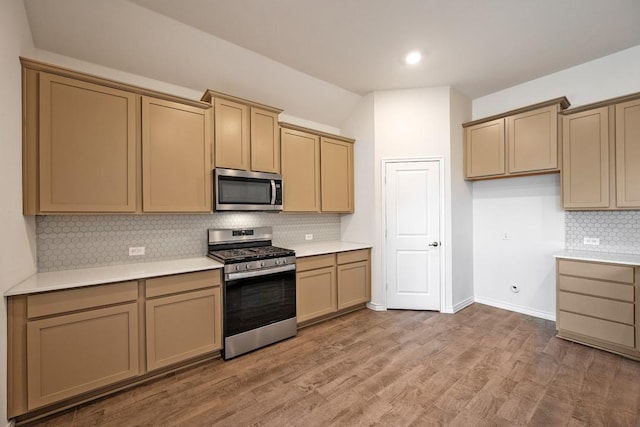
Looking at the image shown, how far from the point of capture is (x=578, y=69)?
10.5ft

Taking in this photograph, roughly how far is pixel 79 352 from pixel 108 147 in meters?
1.59

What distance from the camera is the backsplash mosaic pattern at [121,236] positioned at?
229 centimetres

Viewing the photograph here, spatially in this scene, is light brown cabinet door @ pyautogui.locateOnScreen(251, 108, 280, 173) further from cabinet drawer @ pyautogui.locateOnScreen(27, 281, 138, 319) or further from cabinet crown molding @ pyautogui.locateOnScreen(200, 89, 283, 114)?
cabinet drawer @ pyautogui.locateOnScreen(27, 281, 138, 319)

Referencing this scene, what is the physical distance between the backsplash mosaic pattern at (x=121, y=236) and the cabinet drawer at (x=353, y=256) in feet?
Result: 3.59

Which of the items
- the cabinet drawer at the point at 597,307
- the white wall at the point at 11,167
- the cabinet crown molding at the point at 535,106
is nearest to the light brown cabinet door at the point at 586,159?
the cabinet crown molding at the point at 535,106

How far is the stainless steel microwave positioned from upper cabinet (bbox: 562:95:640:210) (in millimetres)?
3295

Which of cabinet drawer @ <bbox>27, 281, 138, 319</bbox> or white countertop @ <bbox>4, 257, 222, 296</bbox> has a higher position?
white countertop @ <bbox>4, 257, 222, 296</bbox>

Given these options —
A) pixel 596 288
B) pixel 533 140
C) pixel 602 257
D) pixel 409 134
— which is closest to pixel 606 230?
pixel 602 257

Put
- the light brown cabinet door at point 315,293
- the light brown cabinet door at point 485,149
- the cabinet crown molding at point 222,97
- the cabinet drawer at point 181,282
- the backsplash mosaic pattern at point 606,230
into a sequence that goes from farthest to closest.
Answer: the light brown cabinet door at point 485,149 < the light brown cabinet door at point 315,293 < the backsplash mosaic pattern at point 606,230 < the cabinet crown molding at point 222,97 < the cabinet drawer at point 181,282

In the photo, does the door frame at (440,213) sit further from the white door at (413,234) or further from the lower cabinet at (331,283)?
the lower cabinet at (331,283)

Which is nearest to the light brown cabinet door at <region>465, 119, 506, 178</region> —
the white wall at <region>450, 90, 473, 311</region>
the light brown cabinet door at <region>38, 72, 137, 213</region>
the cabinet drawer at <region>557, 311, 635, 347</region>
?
the white wall at <region>450, 90, 473, 311</region>

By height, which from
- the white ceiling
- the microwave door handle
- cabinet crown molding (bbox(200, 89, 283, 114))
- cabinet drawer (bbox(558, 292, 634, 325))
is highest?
the white ceiling

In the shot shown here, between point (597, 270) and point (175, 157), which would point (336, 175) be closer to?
point (175, 157)

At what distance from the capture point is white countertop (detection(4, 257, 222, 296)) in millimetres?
1821
